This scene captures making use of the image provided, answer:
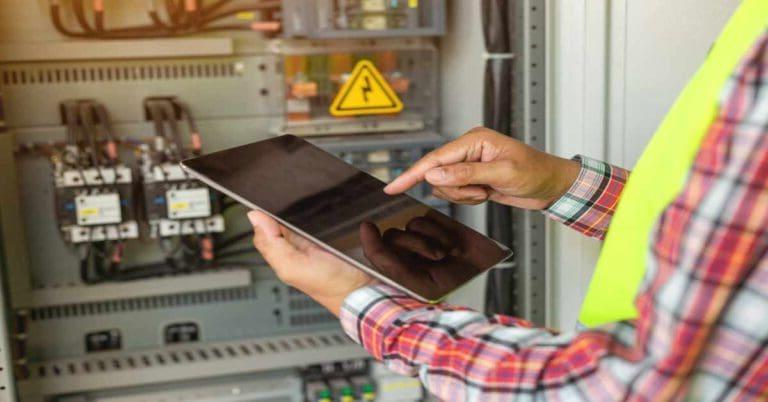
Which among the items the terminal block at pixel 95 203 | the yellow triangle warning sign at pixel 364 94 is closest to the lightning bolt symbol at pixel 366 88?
the yellow triangle warning sign at pixel 364 94

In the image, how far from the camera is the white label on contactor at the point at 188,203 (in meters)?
1.67

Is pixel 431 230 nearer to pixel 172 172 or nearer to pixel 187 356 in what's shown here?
pixel 172 172

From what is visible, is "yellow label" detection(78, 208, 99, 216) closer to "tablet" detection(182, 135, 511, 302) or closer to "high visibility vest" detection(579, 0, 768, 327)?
"tablet" detection(182, 135, 511, 302)

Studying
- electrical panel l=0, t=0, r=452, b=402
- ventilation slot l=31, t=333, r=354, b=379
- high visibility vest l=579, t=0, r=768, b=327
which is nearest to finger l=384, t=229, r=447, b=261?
high visibility vest l=579, t=0, r=768, b=327

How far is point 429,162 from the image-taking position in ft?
3.62

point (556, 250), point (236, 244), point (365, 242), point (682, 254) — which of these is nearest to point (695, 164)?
point (682, 254)

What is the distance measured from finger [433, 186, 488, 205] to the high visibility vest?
1.20 ft

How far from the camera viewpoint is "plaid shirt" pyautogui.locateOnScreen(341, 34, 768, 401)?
547 millimetres

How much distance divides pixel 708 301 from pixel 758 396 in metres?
0.11

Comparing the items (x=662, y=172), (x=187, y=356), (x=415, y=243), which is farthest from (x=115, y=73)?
(x=662, y=172)

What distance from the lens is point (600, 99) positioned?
134 centimetres

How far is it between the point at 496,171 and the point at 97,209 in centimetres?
94

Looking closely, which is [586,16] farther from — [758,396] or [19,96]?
[19,96]

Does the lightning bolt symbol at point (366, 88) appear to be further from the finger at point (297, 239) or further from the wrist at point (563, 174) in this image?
the finger at point (297, 239)
